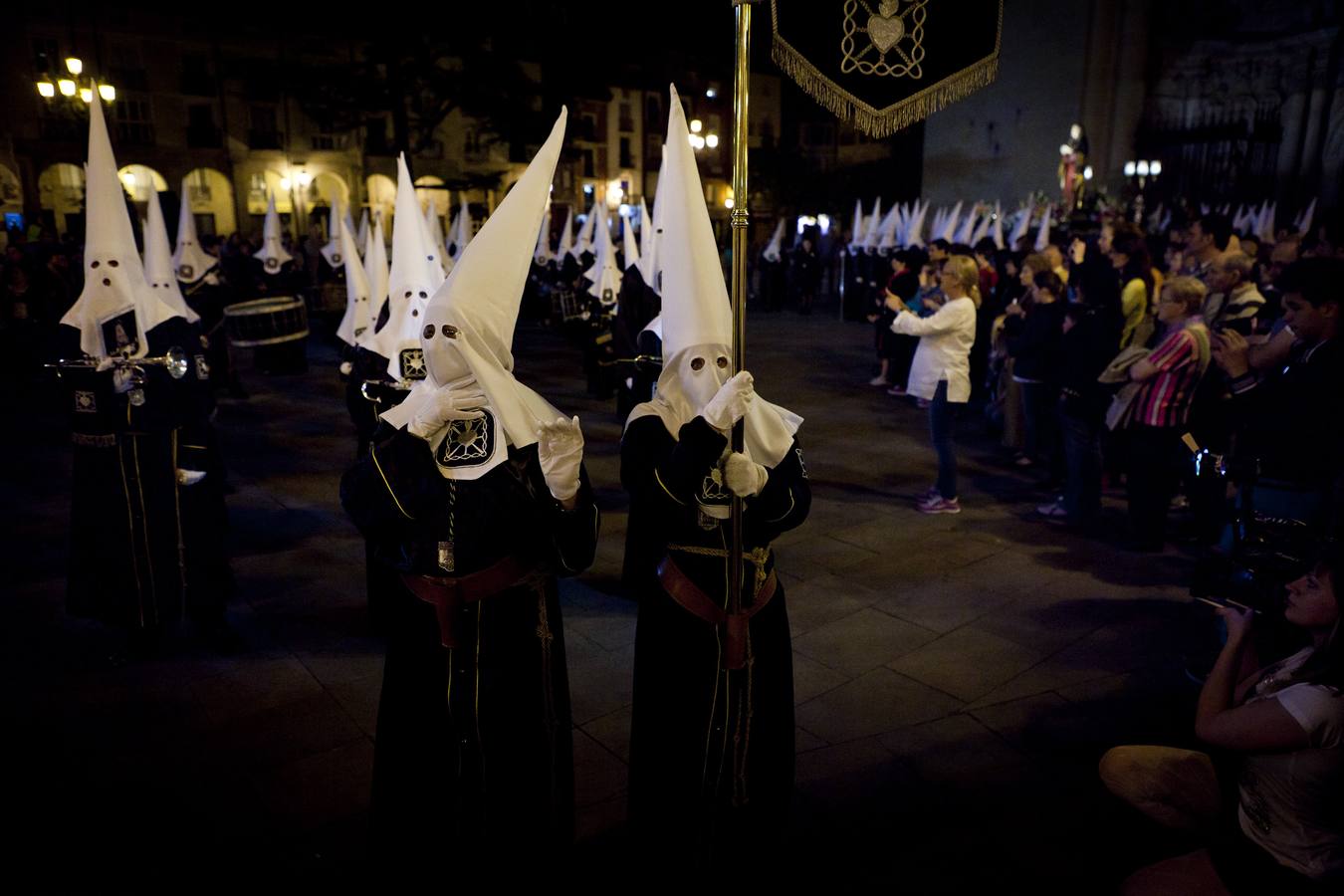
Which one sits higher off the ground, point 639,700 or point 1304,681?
point 1304,681

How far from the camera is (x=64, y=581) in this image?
6004 mm

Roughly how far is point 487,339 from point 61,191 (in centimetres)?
3740

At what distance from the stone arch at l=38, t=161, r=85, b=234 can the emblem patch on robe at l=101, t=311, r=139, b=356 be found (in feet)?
107

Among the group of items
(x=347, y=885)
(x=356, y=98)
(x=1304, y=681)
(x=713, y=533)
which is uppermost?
(x=356, y=98)

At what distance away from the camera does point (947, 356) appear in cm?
719

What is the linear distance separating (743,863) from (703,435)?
1481 millimetres

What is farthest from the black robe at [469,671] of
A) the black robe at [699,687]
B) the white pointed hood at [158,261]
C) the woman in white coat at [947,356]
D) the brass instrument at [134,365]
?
the woman in white coat at [947,356]

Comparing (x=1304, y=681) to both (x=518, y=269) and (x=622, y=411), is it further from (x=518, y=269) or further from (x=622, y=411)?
(x=622, y=411)

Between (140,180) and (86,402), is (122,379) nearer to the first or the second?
(86,402)

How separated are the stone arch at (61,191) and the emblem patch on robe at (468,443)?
35407 mm

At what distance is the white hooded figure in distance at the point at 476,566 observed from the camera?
2854 mm

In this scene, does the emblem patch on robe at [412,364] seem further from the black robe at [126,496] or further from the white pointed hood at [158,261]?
the white pointed hood at [158,261]

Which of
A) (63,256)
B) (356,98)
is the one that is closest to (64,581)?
(63,256)

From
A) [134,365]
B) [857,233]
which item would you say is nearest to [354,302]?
[134,365]
